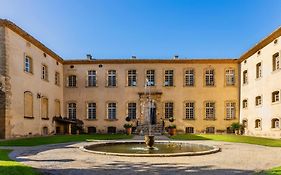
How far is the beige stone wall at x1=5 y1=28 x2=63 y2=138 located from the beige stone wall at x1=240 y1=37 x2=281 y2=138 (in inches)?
638

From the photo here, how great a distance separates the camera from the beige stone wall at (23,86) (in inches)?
711

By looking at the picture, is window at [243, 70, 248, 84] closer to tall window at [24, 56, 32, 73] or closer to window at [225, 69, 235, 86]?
window at [225, 69, 235, 86]

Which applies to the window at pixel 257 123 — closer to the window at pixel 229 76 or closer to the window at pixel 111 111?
the window at pixel 229 76

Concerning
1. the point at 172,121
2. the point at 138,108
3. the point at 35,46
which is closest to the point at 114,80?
the point at 138,108

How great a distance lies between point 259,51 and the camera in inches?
897

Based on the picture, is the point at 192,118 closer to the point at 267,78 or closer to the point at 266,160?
the point at 267,78

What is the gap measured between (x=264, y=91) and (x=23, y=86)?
16.6 m

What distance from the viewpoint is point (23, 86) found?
19.9 m

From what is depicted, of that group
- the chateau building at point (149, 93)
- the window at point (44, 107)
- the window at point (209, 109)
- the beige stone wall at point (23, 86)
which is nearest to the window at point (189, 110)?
the chateau building at point (149, 93)

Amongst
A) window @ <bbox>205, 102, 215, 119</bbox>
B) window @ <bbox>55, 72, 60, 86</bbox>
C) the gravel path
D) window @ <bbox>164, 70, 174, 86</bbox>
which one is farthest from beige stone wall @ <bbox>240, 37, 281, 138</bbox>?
window @ <bbox>55, 72, 60, 86</bbox>

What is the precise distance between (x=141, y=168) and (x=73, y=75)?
2210 centimetres

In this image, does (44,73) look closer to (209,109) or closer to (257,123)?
(209,109)

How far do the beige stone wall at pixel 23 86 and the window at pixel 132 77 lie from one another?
689 cm

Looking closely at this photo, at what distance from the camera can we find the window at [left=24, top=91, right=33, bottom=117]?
66.1 ft
